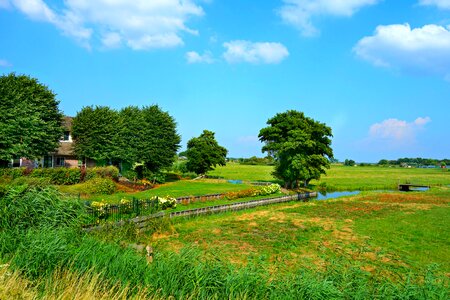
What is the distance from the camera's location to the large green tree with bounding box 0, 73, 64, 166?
107 ft

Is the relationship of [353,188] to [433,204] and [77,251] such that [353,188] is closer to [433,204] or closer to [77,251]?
[433,204]

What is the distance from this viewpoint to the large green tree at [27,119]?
32.7 meters

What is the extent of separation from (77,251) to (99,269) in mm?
950

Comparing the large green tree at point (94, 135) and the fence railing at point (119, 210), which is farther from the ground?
the large green tree at point (94, 135)

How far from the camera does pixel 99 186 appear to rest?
3259 cm

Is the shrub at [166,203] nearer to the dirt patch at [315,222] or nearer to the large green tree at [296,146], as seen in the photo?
the dirt patch at [315,222]

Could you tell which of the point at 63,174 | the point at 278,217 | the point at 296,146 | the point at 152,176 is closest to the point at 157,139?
the point at 152,176

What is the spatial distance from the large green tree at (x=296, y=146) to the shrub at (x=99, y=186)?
22.8 meters

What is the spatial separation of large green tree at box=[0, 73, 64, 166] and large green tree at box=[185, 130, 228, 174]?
1028 inches

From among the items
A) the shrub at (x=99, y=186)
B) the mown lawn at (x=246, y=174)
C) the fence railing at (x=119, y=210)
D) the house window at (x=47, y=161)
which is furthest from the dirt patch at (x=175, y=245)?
the mown lawn at (x=246, y=174)

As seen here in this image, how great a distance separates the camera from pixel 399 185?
191ft

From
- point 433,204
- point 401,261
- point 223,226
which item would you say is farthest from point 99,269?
point 433,204

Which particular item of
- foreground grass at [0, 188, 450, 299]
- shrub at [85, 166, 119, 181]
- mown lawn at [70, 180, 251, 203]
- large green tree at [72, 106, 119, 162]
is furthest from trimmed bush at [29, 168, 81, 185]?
foreground grass at [0, 188, 450, 299]

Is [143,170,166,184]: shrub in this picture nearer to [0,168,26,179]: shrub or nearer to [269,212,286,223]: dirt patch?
[0,168,26,179]: shrub
